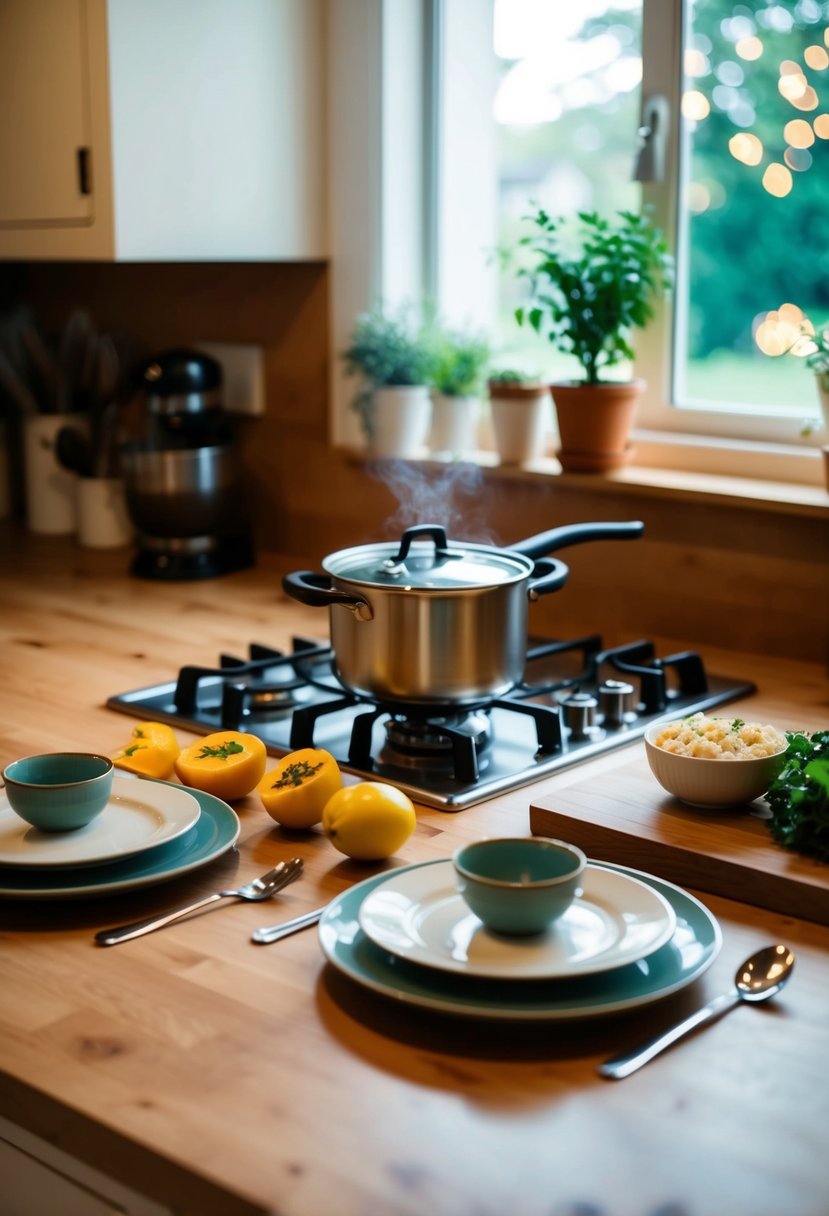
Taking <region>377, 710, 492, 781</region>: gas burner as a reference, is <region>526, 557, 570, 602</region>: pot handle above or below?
above

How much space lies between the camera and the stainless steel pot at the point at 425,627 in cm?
129

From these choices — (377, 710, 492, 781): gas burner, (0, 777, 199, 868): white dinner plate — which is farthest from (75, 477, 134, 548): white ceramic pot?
(0, 777, 199, 868): white dinner plate

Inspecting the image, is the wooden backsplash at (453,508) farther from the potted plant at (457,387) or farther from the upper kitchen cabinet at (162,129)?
the upper kitchen cabinet at (162,129)

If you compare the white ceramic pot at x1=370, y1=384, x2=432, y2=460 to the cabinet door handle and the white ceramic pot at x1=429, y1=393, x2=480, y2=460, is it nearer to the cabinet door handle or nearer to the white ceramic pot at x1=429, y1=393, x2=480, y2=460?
the white ceramic pot at x1=429, y1=393, x2=480, y2=460

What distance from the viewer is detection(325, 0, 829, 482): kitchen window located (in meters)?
1.85

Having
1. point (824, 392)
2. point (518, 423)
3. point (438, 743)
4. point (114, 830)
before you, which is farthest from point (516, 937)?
point (518, 423)

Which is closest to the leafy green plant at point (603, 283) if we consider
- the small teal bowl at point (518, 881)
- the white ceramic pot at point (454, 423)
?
the white ceramic pot at point (454, 423)

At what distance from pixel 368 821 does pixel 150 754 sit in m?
0.30

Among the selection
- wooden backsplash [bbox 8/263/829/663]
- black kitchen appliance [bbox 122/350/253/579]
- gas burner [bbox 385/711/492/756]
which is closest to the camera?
gas burner [bbox 385/711/492/756]

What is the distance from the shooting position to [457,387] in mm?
2092

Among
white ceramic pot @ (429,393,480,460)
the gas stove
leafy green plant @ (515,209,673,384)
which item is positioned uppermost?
leafy green plant @ (515,209,673,384)

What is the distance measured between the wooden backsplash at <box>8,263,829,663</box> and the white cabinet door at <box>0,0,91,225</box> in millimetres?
392

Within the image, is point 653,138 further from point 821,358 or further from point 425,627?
point 425,627

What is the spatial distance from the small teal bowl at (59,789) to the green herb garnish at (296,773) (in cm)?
15
